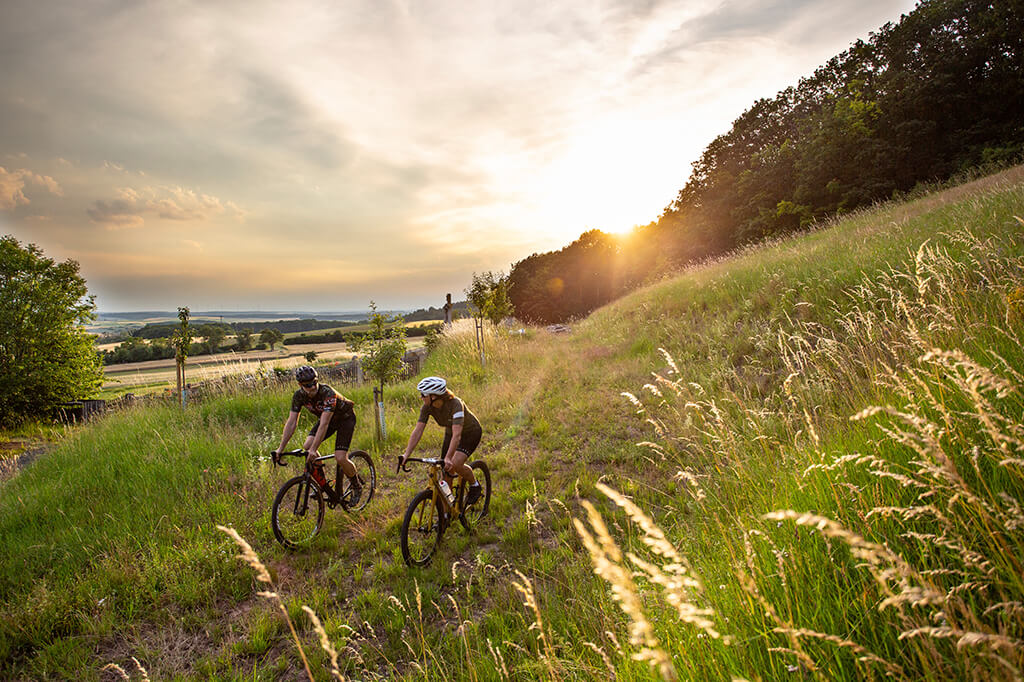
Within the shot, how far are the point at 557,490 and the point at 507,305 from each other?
52.0 feet

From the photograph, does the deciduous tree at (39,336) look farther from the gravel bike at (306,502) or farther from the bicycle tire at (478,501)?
the bicycle tire at (478,501)

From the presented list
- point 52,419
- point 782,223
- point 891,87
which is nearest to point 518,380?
point 52,419

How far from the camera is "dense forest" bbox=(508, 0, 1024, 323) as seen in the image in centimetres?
2689

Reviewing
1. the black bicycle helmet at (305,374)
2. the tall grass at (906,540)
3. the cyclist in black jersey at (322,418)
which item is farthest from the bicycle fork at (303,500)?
the tall grass at (906,540)

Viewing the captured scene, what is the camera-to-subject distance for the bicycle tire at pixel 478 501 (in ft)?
19.8

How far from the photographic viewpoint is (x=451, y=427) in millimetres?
5758

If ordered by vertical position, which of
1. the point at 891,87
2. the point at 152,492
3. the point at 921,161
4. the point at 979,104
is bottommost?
the point at 152,492

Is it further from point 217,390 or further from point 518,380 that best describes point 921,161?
point 217,390

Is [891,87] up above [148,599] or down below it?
above

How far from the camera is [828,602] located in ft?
6.15

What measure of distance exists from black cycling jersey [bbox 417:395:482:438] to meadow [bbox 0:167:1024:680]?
1.60 meters

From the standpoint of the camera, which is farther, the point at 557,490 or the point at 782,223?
the point at 782,223

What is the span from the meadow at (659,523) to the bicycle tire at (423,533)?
256 millimetres

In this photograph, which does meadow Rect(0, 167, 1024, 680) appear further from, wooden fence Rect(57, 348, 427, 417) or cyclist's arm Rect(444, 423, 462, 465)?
wooden fence Rect(57, 348, 427, 417)
